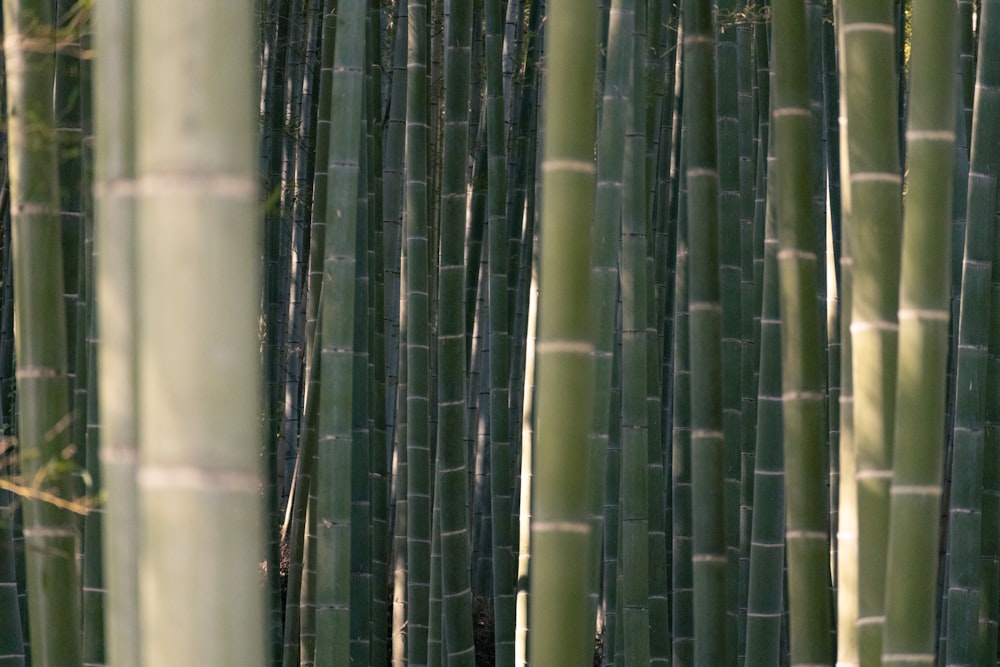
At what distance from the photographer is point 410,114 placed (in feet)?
8.92

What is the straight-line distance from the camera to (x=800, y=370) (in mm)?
1477

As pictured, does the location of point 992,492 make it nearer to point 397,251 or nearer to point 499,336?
point 499,336

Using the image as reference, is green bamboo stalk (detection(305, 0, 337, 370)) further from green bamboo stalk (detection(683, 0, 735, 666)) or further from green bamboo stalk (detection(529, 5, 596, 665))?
green bamboo stalk (detection(529, 5, 596, 665))

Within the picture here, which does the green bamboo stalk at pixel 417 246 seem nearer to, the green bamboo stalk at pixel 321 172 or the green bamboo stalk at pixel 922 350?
the green bamboo stalk at pixel 321 172

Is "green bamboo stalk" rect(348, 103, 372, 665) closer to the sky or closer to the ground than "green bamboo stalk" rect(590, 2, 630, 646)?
closer to the ground

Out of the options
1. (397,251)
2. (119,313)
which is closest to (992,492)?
(397,251)

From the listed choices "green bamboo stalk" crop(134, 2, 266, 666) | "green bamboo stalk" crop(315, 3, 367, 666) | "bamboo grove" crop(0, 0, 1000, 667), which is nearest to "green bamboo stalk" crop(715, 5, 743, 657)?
"bamboo grove" crop(0, 0, 1000, 667)

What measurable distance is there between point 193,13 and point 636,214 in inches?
64.5

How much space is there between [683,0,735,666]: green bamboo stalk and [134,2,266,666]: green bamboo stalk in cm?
137

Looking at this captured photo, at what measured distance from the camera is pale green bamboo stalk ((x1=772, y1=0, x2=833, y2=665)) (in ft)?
4.82

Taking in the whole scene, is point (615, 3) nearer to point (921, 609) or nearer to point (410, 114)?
point (921, 609)

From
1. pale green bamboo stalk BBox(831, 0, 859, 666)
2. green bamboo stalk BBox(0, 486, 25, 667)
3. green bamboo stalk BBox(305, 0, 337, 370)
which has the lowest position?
green bamboo stalk BBox(0, 486, 25, 667)

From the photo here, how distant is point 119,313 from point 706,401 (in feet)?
4.13

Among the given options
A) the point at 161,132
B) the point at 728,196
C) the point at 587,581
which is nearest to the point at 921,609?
the point at 587,581
